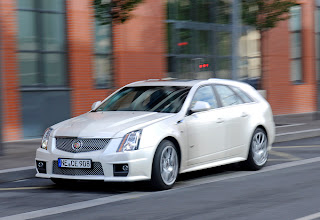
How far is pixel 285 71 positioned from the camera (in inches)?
1022

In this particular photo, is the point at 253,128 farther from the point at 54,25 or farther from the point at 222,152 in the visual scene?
the point at 54,25

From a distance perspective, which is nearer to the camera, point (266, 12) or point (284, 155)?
point (284, 155)

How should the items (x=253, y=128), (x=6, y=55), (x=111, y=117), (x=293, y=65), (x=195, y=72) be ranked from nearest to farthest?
(x=111, y=117), (x=253, y=128), (x=6, y=55), (x=195, y=72), (x=293, y=65)

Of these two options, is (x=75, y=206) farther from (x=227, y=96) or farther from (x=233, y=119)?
(x=227, y=96)

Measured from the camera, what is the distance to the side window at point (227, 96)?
976 centimetres

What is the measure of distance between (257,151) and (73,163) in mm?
3418

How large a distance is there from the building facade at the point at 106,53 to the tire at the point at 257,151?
14.6ft

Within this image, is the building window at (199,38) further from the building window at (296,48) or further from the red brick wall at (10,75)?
the red brick wall at (10,75)

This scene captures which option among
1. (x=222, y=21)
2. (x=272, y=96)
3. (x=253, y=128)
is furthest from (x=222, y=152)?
(x=272, y=96)

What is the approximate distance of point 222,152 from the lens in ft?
31.1

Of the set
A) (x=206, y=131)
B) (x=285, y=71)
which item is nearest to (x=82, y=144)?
(x=206, y=131)

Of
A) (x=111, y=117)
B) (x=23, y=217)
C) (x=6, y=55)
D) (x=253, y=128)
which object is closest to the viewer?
(x=23, y=217)

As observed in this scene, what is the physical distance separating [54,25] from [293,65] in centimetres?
1281

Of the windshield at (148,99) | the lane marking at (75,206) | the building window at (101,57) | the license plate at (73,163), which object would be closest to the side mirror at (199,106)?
the windshield at (148,99)
